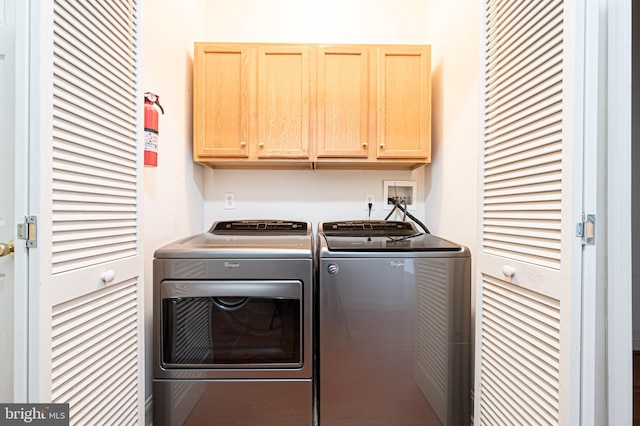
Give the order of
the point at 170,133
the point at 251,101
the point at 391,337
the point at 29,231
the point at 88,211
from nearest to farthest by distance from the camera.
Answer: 1. the point at 29,231
2. the point at 88,211
3. the point at 391,337
4. the point at 170,133
5. the point at 251,101

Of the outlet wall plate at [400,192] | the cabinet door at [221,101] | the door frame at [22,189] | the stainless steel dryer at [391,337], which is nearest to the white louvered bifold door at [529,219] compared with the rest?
the stainless steel dryer at [391,337]

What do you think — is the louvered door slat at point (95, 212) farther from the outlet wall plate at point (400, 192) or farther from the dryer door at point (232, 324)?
the outlet wall plate at point (400, 192)

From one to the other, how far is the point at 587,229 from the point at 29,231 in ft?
4.69

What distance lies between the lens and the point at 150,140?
4.56ft

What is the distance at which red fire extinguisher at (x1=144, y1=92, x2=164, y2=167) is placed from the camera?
137cm

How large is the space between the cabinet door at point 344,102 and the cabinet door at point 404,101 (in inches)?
3.1

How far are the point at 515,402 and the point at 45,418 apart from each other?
1.41m

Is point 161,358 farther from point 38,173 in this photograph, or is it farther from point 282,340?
point 38,173

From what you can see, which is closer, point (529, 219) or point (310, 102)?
point (529, 219)

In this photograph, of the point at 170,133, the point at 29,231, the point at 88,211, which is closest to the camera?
the point at 29,231

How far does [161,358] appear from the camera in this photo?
4.51ft

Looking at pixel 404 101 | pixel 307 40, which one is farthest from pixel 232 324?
pixel 307 40

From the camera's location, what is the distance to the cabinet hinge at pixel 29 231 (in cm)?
77

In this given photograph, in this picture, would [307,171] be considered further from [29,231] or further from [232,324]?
[29,231]
